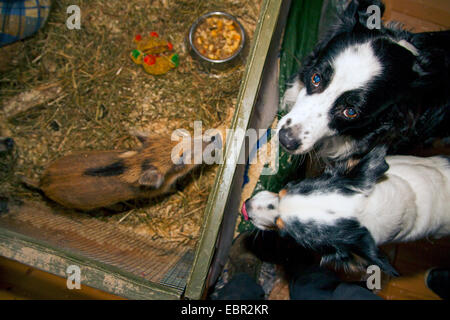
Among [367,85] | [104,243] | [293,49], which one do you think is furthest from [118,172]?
[293,49]

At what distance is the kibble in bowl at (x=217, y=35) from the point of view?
3.10m

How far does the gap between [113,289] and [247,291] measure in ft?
4.83

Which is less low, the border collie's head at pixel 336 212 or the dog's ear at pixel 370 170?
the dog's ear at pixel 370 170

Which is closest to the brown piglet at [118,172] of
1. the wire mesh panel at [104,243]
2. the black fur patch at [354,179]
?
the wire mesh panel at [104,243]

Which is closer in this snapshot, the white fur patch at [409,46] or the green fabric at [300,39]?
the white fur patch at [409,46]

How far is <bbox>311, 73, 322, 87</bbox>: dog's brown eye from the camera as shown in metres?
1.89

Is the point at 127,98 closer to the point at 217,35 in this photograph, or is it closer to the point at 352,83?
the point at 217,35

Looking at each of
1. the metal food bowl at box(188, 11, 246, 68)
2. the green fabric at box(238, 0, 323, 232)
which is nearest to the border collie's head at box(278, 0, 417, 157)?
the green fabric at box(238, 0, 323, 232)

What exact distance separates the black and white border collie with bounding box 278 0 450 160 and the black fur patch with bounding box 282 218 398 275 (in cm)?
55

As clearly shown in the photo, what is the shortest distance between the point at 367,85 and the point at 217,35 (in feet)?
6.50

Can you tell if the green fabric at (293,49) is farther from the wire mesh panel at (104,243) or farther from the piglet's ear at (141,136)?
the piglet's ear at (141,136)

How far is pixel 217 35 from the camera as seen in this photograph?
124 inches

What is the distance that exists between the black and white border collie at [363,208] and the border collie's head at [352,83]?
10.9 inches

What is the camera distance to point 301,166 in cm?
297
